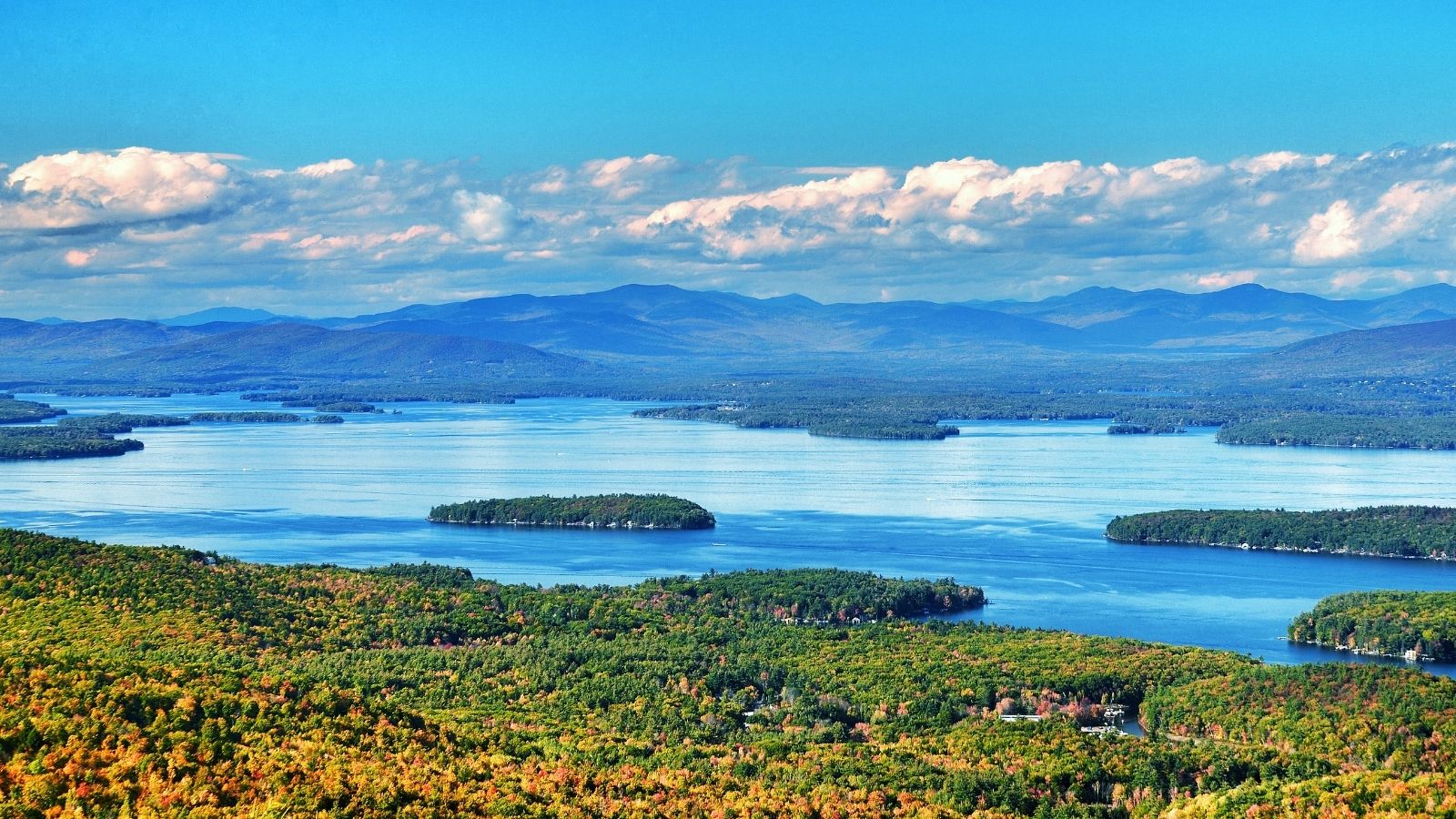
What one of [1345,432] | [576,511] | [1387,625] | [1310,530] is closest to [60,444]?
[576,511]

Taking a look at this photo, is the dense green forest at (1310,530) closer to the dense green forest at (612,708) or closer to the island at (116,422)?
the dense green forest at (612,708)

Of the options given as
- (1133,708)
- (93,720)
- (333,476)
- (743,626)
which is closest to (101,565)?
(743,626)

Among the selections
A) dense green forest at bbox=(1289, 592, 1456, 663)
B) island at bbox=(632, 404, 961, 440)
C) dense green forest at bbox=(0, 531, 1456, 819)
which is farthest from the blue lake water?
dense green forest at bbox=(0, 531, 1456, 819)

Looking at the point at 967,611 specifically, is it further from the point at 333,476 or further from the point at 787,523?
the point at 333,476

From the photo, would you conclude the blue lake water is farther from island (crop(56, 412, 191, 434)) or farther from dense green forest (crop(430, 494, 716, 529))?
island (crop(56, 412, 191, 434))

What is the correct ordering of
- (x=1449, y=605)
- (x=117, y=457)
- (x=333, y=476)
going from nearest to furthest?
(x=1449, y=605) < (x=333, y=476) < (x=117, y=457)

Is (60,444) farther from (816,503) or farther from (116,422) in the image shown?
(816,503)

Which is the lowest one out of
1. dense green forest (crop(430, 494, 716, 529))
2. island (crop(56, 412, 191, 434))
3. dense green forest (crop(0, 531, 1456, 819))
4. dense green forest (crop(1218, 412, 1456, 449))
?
dense green forest (crop(0, 531, 1456, 819))

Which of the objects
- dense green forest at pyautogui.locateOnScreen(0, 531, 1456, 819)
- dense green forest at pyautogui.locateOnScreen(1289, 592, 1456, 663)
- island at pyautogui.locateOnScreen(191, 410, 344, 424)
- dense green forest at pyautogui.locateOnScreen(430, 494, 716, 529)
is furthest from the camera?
island at pyautogui.locateOnScreen(191, 410, 344, 424)
